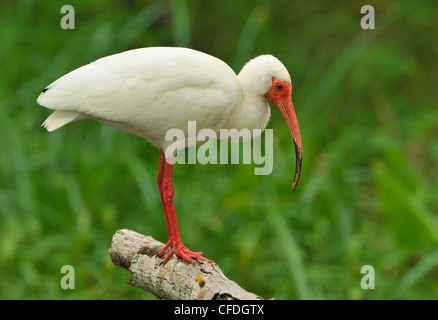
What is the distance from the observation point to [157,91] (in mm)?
3828

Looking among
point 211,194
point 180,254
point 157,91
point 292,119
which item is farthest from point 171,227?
point 211,194

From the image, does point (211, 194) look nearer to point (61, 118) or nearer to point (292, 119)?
point (292, 119)

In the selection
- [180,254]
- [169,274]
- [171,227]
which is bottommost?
[169,274]

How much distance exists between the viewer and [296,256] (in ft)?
18.6

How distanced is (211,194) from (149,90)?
3.03m

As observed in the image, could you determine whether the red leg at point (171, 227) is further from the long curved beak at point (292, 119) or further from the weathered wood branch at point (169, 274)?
the long curved beak at point (292, 119)

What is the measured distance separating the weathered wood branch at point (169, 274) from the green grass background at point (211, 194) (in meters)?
1.84

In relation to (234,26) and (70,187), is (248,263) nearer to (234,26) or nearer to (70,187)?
(70,187)

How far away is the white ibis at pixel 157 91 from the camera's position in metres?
3.78

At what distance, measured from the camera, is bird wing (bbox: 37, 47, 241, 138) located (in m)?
3.77

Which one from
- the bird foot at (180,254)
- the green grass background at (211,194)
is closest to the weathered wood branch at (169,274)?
the bird foot at (180,254)
